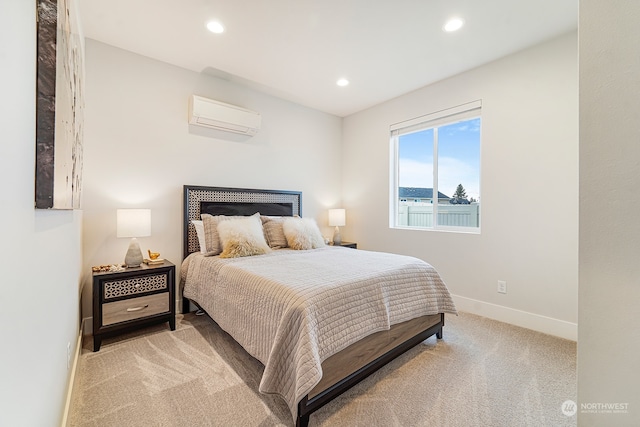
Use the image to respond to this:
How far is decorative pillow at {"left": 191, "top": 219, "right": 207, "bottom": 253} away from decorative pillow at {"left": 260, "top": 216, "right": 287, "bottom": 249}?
0.69m

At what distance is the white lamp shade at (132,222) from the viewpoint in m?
2.43

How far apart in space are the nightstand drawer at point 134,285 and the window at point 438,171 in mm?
2977

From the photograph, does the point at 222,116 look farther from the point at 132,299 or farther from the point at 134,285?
the point at 132,299

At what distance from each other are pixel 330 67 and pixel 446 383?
123 inches

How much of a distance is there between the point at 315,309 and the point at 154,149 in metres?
2.55

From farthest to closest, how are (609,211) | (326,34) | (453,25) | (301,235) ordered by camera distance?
1. (301,235)
2. (326,34)
3. (453,25)
4. (609,211)

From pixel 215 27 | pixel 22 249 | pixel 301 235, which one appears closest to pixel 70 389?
pixel 22 249

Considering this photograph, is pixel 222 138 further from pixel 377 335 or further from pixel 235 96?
pixel 377 335

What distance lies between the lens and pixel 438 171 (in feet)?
11.7

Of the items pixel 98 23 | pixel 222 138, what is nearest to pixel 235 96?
pixel 222 138

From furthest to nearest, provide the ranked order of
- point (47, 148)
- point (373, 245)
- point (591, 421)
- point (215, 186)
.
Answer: point (373, 245)
point (215, 186)
point (47, 148)
point (591, 421)

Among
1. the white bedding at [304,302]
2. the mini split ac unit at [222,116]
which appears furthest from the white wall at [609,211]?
the mini split ac unit at [222,116]

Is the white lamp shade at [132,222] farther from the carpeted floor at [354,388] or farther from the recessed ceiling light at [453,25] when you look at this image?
the recessed ceiling light at [453,25]

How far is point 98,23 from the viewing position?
2.34 m
